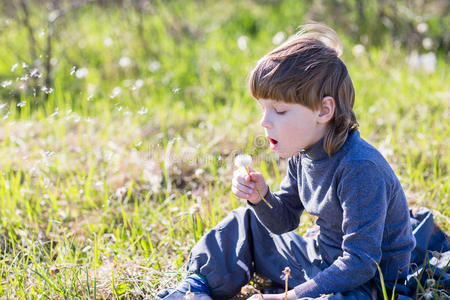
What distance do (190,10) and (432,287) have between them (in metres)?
4.18

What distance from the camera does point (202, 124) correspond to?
126 inches

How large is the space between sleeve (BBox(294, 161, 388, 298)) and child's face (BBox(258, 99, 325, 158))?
0.16 m

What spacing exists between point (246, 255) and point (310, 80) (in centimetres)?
70

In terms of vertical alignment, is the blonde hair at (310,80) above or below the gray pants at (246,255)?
above

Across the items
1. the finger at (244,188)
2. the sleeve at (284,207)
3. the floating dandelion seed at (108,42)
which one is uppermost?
the floating dandelion seed at (108,42)

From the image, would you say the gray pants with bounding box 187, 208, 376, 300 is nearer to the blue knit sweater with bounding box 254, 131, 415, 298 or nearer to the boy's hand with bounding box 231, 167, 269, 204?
the blue knit sweater with bounding box 254, 131, 415, 298

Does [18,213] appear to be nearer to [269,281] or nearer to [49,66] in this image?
[269,281]

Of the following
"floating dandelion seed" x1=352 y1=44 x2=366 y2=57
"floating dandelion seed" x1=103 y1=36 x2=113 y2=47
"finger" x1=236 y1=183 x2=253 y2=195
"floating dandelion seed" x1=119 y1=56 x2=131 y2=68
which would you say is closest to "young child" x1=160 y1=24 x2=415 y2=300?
"finger" x1=236 y1=183 x2=253 y2=195

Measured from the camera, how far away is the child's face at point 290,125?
5.14 ft

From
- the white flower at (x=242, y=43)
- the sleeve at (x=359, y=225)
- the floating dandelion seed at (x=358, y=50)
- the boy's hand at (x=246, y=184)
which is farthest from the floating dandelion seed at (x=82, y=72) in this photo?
the sleeve at (x=359, y=225)

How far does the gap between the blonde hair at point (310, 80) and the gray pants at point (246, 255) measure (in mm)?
474

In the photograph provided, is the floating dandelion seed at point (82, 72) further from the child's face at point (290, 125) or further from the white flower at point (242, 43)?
the child's face at point (290, 125)

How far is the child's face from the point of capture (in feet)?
5.14

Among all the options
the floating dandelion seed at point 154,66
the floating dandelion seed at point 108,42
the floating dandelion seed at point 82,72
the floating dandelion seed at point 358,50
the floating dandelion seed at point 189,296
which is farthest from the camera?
the floating dandelion seed at point 108,42
